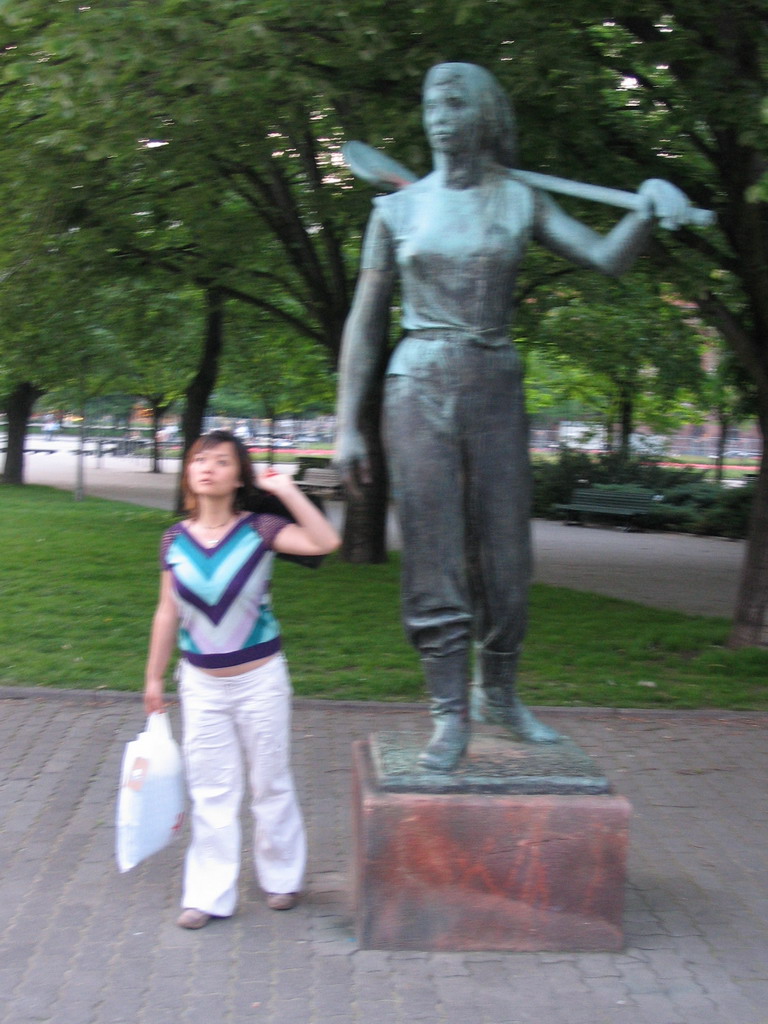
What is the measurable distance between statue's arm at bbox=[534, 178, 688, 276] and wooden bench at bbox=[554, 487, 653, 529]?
63.5 feet

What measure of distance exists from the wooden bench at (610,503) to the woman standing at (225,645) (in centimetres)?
1962

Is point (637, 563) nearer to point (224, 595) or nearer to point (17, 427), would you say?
point (224, 595)

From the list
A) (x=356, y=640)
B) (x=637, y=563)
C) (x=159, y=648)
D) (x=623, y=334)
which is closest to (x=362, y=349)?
(x=159, y=648)

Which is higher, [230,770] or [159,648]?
[159,648]

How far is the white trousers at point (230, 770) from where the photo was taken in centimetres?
412

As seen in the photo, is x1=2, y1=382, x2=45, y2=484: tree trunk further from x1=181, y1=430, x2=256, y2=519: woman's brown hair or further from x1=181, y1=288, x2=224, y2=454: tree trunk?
x1=181, y1=430, x2=256, y2=519: woman's brown hair

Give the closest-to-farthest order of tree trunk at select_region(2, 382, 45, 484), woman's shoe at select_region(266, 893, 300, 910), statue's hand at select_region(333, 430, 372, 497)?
statue's hand at select_region(333, 430, 372, 497) < woman's shoe at select_region(266, 893, 300, 910) < tree trunk at select_region(2, 382, 45, 484)

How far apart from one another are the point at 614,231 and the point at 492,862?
2.23 metres

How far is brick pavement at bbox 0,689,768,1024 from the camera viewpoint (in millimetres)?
3732

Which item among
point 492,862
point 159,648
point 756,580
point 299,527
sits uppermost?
point 299,527

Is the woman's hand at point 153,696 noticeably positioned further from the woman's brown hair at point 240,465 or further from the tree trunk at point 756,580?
the tree trunk at point 756,580

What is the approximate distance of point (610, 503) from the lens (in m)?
23.6

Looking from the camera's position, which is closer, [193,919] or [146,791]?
[146,791]

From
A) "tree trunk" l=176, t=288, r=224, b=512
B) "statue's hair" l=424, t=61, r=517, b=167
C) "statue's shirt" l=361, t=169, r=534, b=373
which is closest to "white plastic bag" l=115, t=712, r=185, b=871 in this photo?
"statue's shirt" l=361, t=169, r=534, b=373
